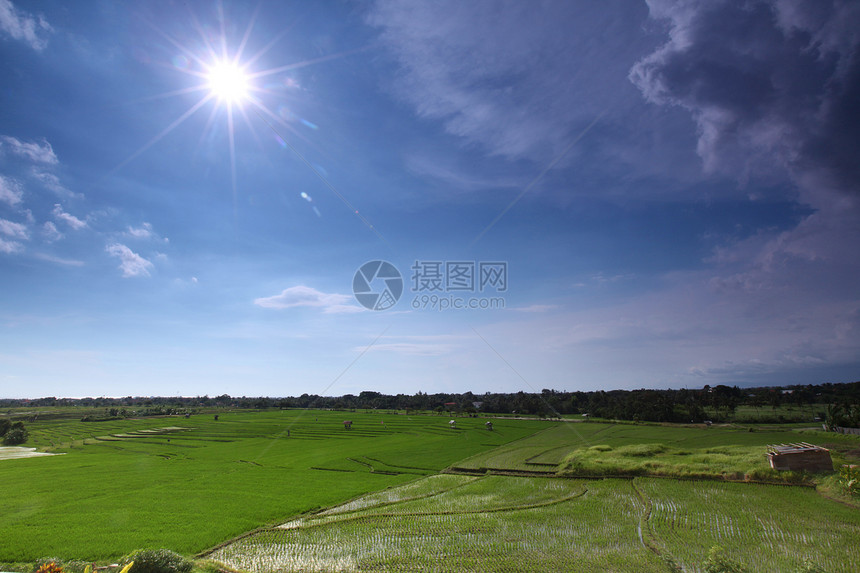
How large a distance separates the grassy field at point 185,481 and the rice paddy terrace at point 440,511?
138mm

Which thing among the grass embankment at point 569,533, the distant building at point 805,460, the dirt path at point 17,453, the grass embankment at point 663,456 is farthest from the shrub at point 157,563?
the dirt path at point 17,453

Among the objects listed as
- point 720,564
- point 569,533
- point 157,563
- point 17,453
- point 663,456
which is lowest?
point 17,453

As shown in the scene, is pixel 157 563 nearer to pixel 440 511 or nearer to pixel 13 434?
pixel 440 511

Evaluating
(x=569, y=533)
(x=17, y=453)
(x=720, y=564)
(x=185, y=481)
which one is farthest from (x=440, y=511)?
(x=17, y=453)

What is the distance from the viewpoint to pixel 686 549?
13977mm

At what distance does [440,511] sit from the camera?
19500 mm

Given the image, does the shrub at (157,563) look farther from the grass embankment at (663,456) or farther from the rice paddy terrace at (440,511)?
the grass embankment at (663,456)

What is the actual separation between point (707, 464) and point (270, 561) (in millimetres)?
26154

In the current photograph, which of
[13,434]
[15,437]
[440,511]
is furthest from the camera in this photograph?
[13,434]

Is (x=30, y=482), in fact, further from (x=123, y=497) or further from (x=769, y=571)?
(x=769, y=571)

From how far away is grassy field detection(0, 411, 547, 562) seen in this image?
53.7 ft

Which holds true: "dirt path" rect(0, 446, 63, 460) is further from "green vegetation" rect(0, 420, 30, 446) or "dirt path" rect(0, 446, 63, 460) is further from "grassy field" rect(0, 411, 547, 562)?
"green vegetation" rect(0, 420, 30, 446)

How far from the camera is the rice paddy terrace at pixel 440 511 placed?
13977 millimetres

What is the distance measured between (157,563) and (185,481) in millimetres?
17810
